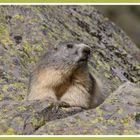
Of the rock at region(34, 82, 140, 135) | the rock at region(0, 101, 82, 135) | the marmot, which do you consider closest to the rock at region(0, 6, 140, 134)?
the rock at region(0, 101, 82, 135)

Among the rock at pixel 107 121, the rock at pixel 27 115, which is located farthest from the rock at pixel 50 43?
the rock at pixel 107 121

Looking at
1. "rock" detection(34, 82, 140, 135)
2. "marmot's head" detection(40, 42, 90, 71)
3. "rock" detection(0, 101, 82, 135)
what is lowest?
"rock" detection(0, 101, 82, 135)

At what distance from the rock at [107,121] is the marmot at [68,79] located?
1.55 metres

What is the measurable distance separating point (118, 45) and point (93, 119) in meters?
6.20

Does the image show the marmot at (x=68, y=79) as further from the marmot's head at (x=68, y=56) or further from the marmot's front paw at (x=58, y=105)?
the marmot's front paw at (x=58, y=105)

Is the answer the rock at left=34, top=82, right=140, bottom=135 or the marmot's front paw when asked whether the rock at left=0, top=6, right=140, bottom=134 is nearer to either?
the marmot's front paw

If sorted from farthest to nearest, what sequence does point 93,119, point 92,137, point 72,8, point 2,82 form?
1. point 72,8
2. point 2,82
3. point 93,119
4. point 92,137

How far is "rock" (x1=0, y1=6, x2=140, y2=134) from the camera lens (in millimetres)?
14595

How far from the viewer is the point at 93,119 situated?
11461 mm

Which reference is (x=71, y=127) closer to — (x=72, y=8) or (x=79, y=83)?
(x=79, y=83)

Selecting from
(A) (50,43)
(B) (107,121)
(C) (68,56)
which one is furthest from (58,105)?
(A) (50,43)

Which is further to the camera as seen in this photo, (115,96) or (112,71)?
(112,71)

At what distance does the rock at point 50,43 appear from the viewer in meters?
14.6

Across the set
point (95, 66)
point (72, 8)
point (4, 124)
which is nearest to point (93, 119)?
point (4, 124)
